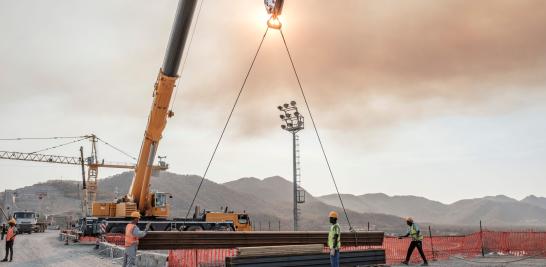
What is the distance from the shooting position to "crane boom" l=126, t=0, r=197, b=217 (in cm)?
1555

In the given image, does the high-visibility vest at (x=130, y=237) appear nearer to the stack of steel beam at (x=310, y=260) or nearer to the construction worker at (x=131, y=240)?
the construction worker at (x=131, y=240)

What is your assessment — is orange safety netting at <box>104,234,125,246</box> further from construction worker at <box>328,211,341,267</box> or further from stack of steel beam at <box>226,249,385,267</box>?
construction worker at <box>328,211,341,267</box>

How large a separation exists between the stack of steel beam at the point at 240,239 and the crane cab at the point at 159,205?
16.6 m

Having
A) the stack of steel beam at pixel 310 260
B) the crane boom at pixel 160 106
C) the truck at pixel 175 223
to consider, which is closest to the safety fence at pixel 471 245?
the truck at pixel 175 223

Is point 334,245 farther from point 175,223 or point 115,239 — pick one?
point 175,223

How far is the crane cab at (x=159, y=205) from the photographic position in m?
27.1

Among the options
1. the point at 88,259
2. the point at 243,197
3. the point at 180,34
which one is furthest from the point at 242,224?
the point at 243,197

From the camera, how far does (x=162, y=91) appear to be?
21.2 metres

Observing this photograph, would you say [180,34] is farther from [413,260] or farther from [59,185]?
[59,185]

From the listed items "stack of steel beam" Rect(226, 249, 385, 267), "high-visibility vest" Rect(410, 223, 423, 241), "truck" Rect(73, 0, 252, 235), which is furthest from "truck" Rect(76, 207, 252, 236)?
"high-visibility vest" Rect(410, 223, 423, 241)

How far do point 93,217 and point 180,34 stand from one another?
15.3 m

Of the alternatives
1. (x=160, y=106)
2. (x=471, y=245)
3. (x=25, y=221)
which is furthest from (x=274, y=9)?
(x=25, y=221)

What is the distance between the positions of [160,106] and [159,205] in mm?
8139

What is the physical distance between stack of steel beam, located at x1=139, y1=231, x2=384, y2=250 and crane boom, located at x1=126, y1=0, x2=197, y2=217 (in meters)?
8.18
